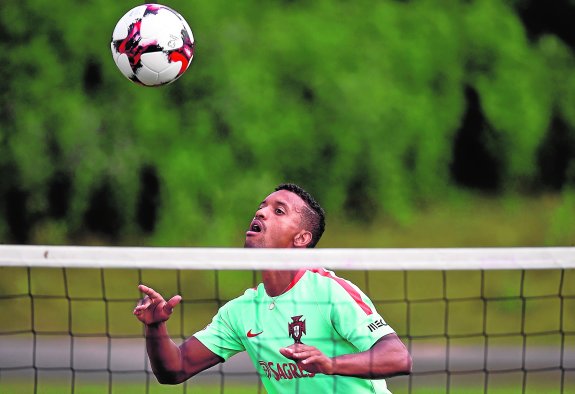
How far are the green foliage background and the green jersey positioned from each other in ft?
27.5

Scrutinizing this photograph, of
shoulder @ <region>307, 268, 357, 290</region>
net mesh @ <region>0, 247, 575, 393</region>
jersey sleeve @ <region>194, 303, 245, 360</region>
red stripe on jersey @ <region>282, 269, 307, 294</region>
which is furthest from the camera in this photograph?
net mesh @ <region>0, 247, 575, 393</region>

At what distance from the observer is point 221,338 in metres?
4.98

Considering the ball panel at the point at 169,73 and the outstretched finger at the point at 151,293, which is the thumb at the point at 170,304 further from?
the ball panel at the point at 169,73

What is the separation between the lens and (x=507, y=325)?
45.9ft

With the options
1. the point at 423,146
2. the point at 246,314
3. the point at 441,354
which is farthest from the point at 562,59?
the point at 246,314

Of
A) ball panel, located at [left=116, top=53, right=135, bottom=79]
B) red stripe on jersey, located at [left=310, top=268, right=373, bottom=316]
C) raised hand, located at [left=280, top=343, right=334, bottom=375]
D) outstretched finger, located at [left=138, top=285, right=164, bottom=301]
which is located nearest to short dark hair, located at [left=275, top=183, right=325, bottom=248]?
red stripe on jersey, located at [left=310, top=268, right=373, bottom=316]

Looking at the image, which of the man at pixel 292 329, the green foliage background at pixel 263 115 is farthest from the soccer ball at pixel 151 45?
the green foliage background at pixel 263 115

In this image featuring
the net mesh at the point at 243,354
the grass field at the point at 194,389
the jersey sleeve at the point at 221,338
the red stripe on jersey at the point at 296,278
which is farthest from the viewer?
the net mesh at the point at 243,354

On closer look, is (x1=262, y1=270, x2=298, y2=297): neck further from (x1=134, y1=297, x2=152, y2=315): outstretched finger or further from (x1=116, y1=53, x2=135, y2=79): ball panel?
(x1=116, y1=53, x2=135, y2=79): ball panel

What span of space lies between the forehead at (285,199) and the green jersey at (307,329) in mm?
332

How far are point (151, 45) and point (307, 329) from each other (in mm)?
2375

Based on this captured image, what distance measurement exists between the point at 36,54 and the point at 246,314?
29.7ft

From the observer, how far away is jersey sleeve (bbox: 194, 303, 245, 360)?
16.3ft

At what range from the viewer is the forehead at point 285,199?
5.00 metres
